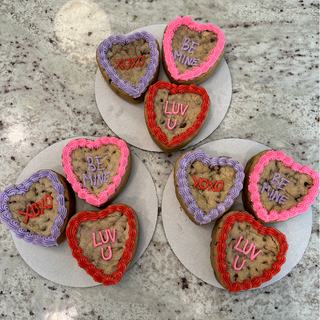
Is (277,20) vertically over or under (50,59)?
over

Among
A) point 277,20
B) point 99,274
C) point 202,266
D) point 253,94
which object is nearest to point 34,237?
point 99,274

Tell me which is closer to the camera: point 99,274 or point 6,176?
point 99,274

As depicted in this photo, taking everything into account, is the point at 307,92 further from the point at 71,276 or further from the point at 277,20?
the point at 71,276

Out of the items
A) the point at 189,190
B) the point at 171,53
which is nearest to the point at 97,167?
the point at 189,190

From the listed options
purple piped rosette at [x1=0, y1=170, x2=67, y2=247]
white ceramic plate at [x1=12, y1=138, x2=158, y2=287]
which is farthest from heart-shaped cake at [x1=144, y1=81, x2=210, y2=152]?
purple piped rosette at [x1=0, y1=170, x2=67, y2=247]

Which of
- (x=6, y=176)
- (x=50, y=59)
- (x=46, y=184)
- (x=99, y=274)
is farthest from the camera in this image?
(x=50, y=59)

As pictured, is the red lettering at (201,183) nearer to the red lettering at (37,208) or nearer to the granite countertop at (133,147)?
the granite countertop at (133,147)

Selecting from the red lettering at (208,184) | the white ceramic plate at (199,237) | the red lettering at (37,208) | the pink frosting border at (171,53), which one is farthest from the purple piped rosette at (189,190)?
the red lettering at (37,208)
